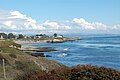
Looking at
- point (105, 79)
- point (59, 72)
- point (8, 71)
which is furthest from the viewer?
point (8, 71)

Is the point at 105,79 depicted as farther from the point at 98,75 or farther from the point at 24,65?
the point at 24,65

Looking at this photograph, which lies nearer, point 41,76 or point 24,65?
point 41,76

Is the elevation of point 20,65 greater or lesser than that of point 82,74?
lesser

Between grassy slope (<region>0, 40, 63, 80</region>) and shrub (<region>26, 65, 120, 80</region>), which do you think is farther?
grassy slope (<region>0, 40, 63, 80</region>)

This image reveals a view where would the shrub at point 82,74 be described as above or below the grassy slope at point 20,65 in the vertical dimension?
above

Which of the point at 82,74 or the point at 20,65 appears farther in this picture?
the point at 20,65

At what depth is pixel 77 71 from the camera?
12828 millimetres

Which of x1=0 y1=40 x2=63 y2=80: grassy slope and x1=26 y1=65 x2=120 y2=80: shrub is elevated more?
x1=26 y1=65 x2=120 y2=80: shrub

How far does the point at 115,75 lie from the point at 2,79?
10874mm

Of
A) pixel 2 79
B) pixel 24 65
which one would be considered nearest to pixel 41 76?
pixel 2 79

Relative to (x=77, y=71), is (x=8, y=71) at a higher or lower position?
lower

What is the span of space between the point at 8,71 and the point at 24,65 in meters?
4.73

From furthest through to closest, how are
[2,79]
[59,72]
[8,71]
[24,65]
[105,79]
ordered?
[24,65] < [8,71] < [2,79] < [59,72] < [105,79]

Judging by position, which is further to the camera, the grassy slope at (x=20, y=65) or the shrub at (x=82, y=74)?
the grassy slope at (x=20, y=65)
